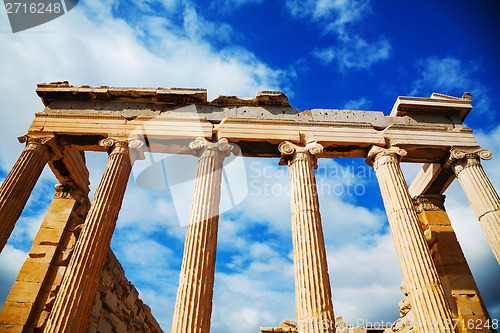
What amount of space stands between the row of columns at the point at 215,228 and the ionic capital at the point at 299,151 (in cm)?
4

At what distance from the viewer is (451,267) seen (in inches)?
538

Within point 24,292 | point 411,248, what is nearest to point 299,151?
point 411,248

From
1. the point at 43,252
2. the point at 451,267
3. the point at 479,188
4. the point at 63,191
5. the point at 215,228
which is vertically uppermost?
the point at 63,191

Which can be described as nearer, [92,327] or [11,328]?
[11,328]

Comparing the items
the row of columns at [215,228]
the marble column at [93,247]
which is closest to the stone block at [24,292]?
the row of columns at [215,228]

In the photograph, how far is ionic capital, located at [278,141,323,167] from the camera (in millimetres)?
11969

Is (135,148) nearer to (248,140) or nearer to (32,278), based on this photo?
(248,140)

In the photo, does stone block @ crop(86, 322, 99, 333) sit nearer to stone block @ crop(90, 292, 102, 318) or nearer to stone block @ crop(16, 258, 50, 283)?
stone block @ crop(90, 292, 102, 318)

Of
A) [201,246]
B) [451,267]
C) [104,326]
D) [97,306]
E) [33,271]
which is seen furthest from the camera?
[451,267]

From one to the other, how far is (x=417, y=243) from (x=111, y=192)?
10513 millimetres

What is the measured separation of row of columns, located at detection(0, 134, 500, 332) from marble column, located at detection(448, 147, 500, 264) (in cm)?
3

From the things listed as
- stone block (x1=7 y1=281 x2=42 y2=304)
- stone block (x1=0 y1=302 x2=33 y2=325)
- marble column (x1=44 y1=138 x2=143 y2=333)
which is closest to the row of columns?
marble column (x1=44 y1=138 x2=143 y2=333)

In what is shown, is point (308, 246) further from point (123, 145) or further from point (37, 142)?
point (37, 142)

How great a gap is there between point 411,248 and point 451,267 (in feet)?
17.5
